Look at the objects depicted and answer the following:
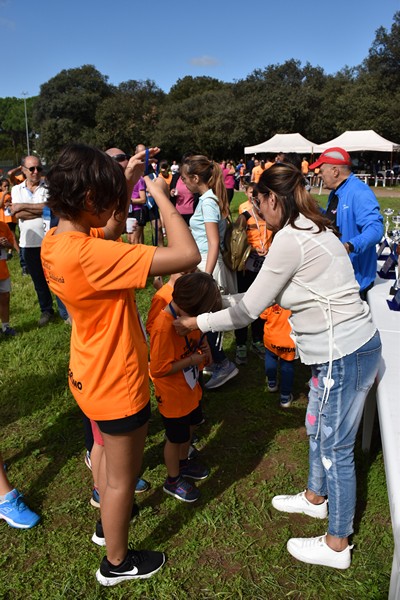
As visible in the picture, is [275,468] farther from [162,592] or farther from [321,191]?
[321,191]

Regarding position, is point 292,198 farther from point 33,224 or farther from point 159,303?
point 33,224

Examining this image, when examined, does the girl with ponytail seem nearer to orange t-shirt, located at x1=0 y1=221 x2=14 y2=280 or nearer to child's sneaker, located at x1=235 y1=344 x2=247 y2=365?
child's sneaker, located at x1=235 y1=344 x2=247 y2=365

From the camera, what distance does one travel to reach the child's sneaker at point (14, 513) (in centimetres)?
254

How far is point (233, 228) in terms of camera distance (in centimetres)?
401

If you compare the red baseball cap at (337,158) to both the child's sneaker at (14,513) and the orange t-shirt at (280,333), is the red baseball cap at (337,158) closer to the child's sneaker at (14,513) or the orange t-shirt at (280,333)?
the orange t-shirt at (280,333)

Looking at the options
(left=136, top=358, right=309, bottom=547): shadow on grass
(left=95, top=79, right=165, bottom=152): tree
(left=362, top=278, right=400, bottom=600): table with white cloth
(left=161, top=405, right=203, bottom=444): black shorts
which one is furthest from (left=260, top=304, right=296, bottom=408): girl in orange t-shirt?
(left=95, top=79, right=165, bottom=152): tree

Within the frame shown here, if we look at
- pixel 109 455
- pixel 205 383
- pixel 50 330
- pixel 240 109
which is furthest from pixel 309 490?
pixel 240 109

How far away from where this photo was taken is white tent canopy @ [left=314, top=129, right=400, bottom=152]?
71.1 ft

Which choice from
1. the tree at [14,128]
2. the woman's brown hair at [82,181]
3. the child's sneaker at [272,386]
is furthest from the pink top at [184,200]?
the tree at [14,128]

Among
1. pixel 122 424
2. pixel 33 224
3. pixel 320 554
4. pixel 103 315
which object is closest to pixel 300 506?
pixel 320 554

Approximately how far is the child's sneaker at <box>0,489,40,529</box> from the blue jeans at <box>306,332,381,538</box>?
1.66 meters

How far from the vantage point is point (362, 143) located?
2230cm

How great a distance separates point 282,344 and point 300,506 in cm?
123

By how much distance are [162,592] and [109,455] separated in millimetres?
845
